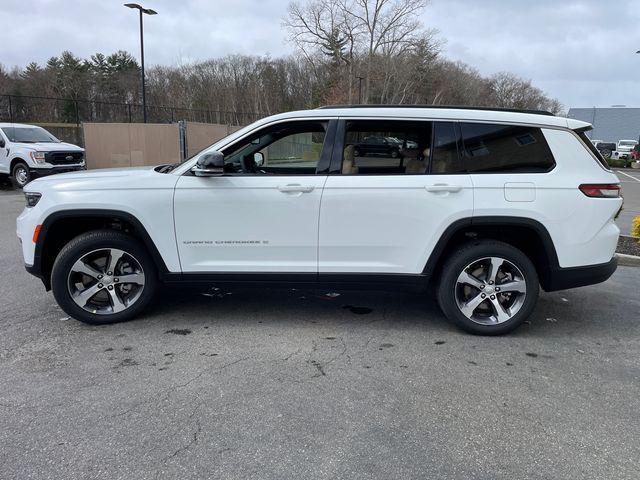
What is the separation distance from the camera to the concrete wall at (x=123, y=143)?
63.0 feet

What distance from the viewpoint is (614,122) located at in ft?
242

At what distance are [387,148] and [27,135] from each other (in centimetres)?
1534

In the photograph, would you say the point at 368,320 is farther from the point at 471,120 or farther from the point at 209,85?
the point at 209,85

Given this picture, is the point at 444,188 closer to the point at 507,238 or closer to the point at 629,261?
the point at 507,238

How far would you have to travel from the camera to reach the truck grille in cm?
1491

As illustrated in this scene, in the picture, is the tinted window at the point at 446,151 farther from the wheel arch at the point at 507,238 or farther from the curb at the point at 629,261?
the curb at the point at 629,261

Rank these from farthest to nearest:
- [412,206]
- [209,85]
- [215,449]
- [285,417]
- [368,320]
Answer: [209,85] < [368,320] < [412,206] < [285,417] < [215,449]

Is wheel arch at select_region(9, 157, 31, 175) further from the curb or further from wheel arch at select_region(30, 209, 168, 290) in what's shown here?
the curb

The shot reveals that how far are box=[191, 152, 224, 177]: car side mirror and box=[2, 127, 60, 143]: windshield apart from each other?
14061 mm

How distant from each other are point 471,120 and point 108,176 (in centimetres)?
307

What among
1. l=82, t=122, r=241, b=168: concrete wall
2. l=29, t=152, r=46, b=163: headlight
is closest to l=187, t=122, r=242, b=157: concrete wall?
l=82, t=122, r=241, b=168: concrete wall

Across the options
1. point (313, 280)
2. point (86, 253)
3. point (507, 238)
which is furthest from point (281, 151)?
point (507, 238)

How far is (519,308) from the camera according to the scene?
4.10m

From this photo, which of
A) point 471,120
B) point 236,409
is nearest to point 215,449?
point 236,409
